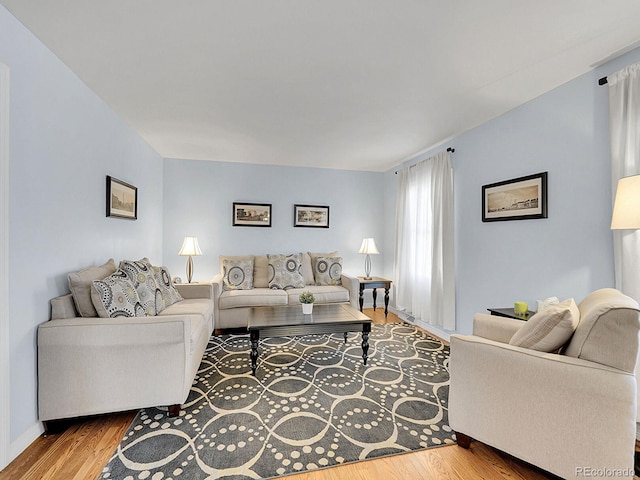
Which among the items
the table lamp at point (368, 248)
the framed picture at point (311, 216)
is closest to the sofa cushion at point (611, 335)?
the table lamp at point (368, 248)

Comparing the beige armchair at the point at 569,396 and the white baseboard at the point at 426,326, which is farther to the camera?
the white baseboard at the point at 426,326

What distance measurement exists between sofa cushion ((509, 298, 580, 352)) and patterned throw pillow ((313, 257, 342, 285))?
313 cm

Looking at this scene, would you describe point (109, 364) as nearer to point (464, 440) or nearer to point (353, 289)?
point (464, 440)

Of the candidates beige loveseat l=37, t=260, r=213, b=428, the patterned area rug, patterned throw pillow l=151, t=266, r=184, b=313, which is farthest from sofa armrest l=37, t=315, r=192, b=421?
patterned throw pillow l=151, t=266, r=184, b=313

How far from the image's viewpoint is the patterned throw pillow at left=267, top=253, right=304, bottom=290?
4.37 meters

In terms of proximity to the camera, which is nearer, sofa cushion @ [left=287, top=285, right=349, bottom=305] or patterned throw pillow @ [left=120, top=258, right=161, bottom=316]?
patterned throw pillow @ [left=120, top=258, right=161, bottom=316]

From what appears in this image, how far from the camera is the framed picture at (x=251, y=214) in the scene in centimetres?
481

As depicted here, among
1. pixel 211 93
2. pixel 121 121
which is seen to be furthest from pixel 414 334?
pixel 121 121

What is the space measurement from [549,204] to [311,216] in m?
3.36

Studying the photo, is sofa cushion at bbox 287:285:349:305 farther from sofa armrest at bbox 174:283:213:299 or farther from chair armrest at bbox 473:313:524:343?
chair armrest at bbox 473:313:524:343

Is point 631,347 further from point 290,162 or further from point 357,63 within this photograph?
point 290,162

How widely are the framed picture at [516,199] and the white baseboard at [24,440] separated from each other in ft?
12.8

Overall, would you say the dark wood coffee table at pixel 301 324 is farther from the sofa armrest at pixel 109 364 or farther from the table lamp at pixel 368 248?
the table lamp at pixel 368 248

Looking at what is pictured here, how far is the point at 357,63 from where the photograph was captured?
2074 mm
